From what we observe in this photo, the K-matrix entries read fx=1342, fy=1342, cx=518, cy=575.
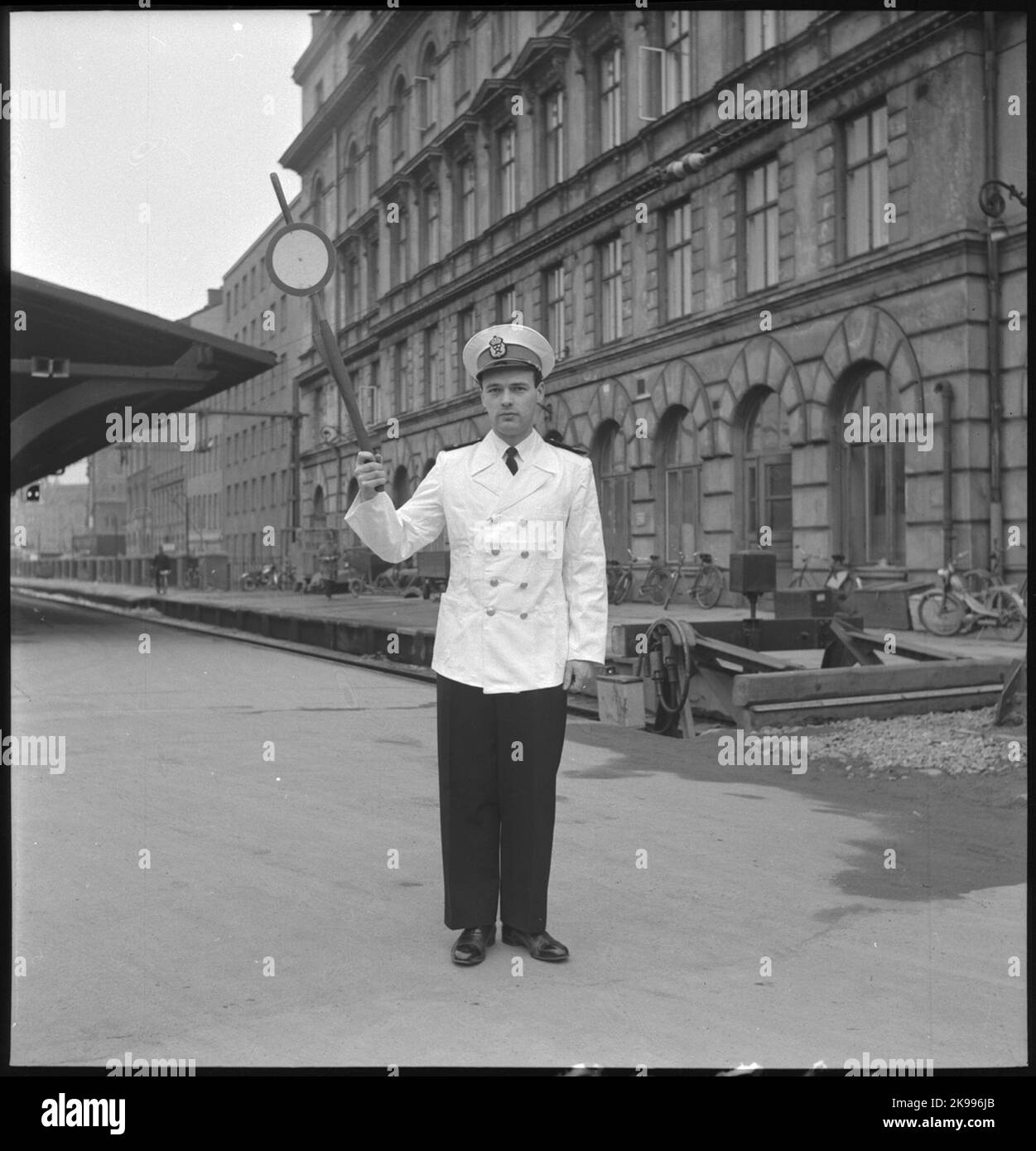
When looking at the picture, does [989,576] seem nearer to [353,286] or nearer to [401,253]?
[353,286]

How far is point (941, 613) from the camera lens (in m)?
16.4

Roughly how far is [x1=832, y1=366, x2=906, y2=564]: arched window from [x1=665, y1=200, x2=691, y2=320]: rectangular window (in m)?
3.78

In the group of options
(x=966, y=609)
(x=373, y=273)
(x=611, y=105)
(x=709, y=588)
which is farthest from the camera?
(x=611, y=105)

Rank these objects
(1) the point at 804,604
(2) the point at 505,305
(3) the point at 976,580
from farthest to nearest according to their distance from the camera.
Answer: (3) the point at 976,580 → (2) the point at 505,305 → (1) the point at 804,604

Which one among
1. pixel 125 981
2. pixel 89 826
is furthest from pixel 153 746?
pixel 125 981

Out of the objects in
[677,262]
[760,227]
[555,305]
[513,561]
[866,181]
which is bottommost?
[513,561]

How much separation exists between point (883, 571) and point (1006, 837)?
507 inches

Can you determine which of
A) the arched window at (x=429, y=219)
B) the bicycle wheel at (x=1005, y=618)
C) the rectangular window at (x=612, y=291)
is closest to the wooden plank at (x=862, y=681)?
the arched window at (x=429, y=219)

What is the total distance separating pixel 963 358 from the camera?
17.4 metres

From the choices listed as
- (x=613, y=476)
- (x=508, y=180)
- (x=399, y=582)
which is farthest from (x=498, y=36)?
(x=399, y=582)

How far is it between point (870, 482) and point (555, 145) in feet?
24.1

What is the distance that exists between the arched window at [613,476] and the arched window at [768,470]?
2156mm

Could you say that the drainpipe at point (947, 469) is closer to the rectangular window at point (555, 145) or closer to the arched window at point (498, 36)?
the rectangular window at point (555, 145)
